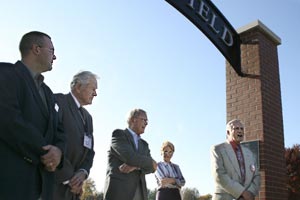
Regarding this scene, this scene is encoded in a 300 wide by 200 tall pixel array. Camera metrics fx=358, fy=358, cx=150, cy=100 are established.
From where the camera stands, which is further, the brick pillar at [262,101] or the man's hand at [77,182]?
the brick pillar at [262,101]

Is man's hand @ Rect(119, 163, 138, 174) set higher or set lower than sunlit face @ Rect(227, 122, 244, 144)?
lower

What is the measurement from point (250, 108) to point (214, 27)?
5.18ft

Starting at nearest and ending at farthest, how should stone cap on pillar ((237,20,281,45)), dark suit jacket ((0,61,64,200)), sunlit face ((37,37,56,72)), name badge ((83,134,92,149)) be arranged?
dark suit jacket ((0,61,64,200)) → sunlit face ((37,37,56,72)) → name badge ((83,134,92,149)) → stone cap on pillar ((237,20,281,45))

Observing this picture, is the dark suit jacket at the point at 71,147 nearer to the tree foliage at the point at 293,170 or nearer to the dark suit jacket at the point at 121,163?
the dark suit jacket at the point at 121,163

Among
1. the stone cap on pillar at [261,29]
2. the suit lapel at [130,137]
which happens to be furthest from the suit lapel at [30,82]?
the stone cap on pillar at [261,29]

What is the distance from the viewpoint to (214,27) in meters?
6.44

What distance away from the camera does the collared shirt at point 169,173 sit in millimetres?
5348

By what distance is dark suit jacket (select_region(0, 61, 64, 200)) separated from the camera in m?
2.14

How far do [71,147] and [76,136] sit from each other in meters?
0.11

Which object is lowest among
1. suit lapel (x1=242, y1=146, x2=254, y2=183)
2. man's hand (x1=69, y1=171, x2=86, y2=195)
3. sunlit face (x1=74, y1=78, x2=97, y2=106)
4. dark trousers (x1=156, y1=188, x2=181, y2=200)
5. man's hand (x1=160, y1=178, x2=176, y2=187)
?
dark trousers (x1=156, y1=188, x2=181, y2=200)

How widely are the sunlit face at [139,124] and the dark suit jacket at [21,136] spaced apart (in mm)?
1785

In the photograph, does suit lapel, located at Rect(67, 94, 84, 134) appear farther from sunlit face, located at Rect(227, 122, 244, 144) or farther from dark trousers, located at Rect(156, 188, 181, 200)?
dark trousers, located at Rect(156, 188, 181, 200)

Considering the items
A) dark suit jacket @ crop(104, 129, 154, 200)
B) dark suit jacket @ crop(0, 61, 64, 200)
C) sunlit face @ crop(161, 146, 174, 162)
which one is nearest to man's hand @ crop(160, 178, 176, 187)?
sunlit face @ crop(161, 146, 174, 162)

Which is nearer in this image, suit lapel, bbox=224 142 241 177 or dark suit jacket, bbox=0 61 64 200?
dark suit jacket, bbox=0 61 64 200
